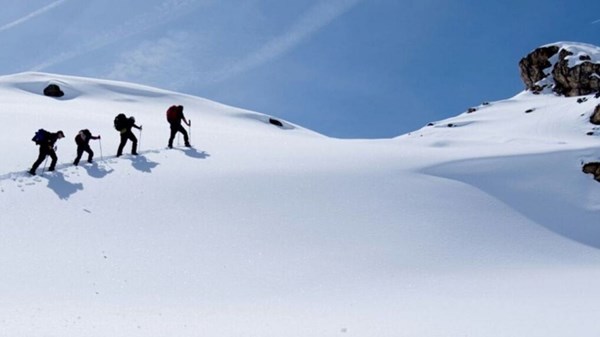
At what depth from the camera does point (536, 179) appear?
58.4ft

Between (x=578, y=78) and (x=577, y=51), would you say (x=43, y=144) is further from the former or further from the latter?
(x=577, y=51)

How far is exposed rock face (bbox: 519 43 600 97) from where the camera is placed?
66.9 metres

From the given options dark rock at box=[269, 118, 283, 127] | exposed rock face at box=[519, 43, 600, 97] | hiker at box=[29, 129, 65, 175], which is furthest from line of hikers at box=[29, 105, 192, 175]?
exposed rock face at box=[519, 43, 600, 97]

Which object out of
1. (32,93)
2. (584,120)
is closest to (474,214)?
(32,93)

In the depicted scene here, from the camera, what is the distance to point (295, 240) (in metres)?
11.9

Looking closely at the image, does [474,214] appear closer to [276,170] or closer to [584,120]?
[276,170]

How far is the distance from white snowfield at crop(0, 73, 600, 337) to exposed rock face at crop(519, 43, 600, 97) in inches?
2178

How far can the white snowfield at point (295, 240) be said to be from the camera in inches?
294

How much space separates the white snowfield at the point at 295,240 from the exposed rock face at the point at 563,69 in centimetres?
5532

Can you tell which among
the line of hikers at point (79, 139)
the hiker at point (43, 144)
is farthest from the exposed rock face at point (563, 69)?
the hiker at point (43, 144)

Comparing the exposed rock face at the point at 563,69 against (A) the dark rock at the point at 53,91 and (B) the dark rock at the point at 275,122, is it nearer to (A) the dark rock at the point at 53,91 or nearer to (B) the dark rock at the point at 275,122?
(B) the dark rock at the point at 275,122

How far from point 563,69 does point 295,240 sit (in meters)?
72.6

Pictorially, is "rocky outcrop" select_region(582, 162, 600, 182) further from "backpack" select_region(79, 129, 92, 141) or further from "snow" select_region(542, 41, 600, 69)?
"snow" select_region(542, 41, 600, 69)

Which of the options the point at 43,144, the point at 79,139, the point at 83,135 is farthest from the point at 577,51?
the point at 43,144
